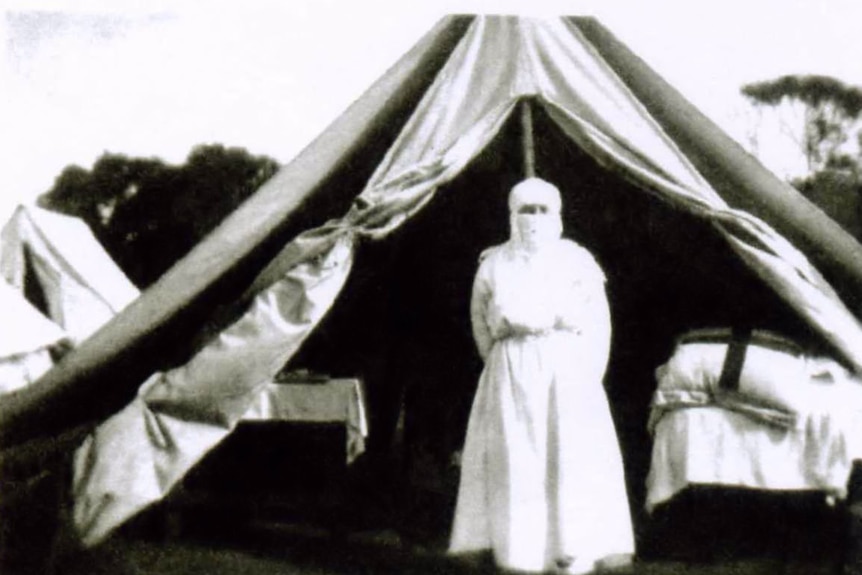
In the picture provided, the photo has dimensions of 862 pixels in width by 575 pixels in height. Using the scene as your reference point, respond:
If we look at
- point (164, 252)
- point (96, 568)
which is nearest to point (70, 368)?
point (96, 568)

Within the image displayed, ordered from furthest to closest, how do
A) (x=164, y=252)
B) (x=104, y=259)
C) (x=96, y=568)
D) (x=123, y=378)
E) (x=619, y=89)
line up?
(x=164, y=252) → (x=104, y=259) → (x=619, y=89) → (x=123, y=378) → (x=96, y=568)

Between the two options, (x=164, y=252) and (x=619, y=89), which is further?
(x=164, y=252)

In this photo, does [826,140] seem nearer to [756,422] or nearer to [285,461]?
[756,422]

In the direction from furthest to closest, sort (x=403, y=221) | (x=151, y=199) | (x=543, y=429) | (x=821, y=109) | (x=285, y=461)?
1. (x=151, y=199)
2. (x=285, y=461)
3. (x=821, y=109)
4. (x=403, y=221)
5. (x=543, y=429)

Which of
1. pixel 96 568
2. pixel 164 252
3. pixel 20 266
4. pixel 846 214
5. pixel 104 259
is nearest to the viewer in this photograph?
pixel 96 568

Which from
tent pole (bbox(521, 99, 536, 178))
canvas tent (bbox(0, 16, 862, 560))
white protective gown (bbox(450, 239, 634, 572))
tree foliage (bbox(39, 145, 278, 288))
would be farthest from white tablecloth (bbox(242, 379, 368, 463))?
tree foliage (bbox(39, 145, 278, 288))

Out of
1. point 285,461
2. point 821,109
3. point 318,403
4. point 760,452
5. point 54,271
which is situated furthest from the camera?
point 54,271

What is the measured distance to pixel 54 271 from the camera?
8062 millimetres

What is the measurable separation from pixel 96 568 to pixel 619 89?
9.16ft

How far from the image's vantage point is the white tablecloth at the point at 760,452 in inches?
178

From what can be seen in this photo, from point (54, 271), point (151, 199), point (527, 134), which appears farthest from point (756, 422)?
point (151, 199)

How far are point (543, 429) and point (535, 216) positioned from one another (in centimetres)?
84

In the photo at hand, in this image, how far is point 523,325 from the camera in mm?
4520

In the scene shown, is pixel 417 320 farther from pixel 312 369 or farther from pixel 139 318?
pixel 139 318
